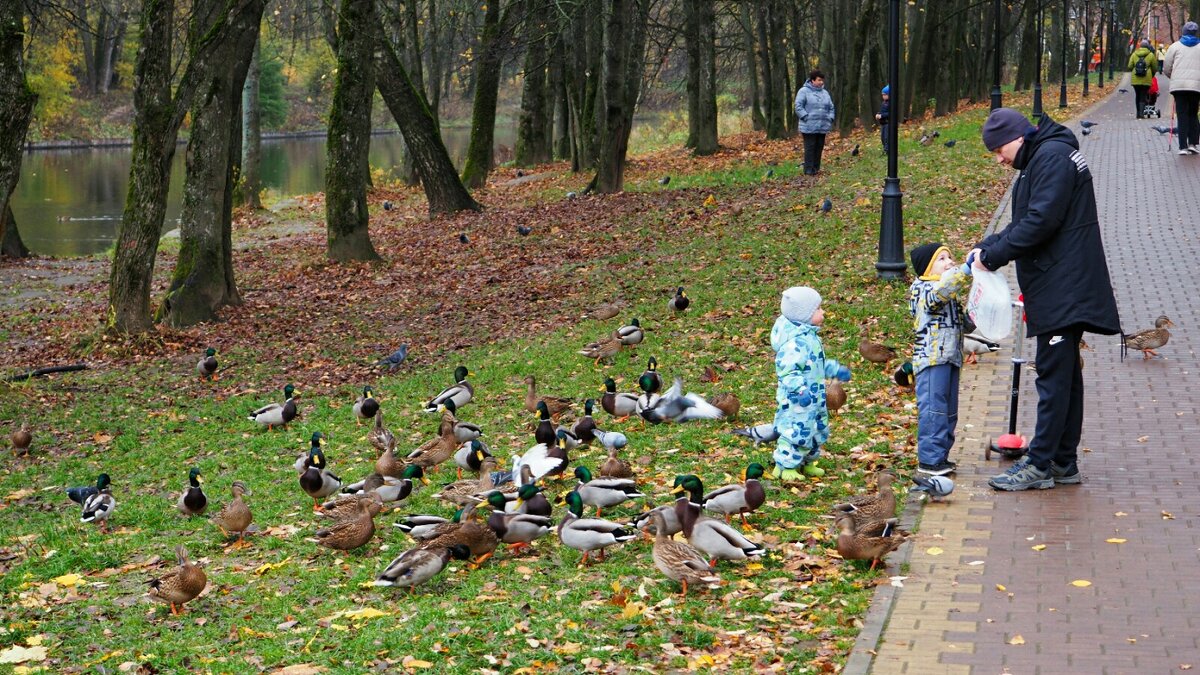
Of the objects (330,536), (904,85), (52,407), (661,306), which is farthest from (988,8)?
(330,536)

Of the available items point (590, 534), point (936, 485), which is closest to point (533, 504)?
point (590, 534)

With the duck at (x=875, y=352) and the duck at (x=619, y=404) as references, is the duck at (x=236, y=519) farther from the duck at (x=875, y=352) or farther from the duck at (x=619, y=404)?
the duck at (x=875, y=352)

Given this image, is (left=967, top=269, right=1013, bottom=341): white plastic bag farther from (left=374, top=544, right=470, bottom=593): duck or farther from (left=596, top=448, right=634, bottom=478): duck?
(left=374, top=544, right=470, bottom=593): duck

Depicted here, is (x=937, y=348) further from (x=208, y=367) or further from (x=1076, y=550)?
(x=208, y=367)

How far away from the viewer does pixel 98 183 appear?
2192 inches

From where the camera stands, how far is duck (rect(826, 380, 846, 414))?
1116cm

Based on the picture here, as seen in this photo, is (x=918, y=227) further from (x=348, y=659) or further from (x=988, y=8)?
(x=988, y=8)

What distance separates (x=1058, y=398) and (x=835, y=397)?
2995 millimetres

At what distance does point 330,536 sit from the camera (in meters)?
8.71

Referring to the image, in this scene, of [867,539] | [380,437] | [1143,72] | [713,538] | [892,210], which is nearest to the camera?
[867,539]

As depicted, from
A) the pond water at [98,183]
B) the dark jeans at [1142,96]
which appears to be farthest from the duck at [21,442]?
the dark jeans at [1142,96]

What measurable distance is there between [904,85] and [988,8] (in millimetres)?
12196

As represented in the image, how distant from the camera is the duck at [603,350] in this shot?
1468 centimetres

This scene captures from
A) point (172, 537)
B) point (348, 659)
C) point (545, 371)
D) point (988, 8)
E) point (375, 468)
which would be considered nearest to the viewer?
point (348, 659)
